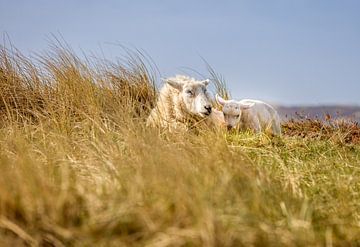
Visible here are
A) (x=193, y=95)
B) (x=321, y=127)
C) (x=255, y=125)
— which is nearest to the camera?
(x=193, y=95)

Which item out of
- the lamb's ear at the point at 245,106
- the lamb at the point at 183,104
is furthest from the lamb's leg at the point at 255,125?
the lamb at the point at 183,104

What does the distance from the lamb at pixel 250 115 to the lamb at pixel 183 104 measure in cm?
18

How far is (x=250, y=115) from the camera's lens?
8.78 m

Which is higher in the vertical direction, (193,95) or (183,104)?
(193,95)

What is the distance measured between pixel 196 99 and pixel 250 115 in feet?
3.30

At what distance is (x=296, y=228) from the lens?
3.54 m

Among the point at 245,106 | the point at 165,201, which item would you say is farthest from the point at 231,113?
the point at 165,201

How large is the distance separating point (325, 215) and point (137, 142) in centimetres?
152

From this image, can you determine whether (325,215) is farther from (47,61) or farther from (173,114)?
(47,61)

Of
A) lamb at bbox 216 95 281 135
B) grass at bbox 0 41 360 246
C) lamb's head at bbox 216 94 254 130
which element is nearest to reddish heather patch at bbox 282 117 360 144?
lamb at bbox 216 95 281 135

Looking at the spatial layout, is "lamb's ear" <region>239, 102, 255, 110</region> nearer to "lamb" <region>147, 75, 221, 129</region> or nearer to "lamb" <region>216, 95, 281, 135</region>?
"lamb" <region>216, 95, 281, 135</region>

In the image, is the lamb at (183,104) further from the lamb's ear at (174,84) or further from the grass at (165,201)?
the grass at (165,201)

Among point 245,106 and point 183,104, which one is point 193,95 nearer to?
point 183,104

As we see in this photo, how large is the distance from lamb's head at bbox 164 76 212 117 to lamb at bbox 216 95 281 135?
1.09 ft
